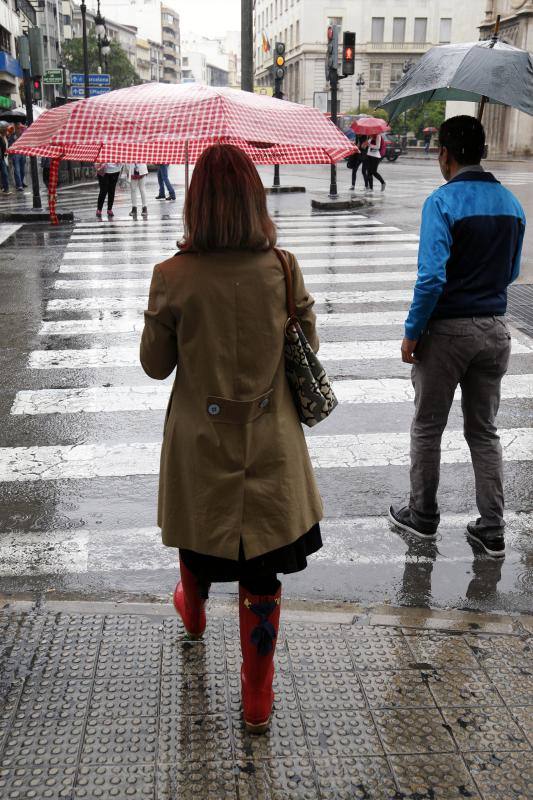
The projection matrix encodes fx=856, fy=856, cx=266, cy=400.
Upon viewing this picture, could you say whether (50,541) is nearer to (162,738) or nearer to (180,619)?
(180,619)

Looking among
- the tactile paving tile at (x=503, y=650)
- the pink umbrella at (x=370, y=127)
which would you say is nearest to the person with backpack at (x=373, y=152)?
the pink umbrella at (x=370, y=127)

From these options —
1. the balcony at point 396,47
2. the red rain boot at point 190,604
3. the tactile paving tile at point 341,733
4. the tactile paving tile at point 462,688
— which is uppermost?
the balcony at point 396,47

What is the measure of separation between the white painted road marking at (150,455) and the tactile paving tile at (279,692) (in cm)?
231

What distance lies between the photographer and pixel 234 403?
8.86ft

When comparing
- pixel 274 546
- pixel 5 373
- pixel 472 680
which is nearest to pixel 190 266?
pixel 274 546

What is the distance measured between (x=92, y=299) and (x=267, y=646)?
8029 mm

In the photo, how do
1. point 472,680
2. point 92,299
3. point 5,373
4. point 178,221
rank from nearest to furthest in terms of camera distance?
point 472,680 → point 5,373 → point 92,299 → point 178,221

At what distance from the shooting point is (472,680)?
319 cm

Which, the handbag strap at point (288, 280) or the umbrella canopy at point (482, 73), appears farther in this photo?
the umbrella canopy at point (482, 73)

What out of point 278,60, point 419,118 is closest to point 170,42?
point 419,118

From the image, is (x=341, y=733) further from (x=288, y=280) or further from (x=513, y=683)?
(x=288, y=280)

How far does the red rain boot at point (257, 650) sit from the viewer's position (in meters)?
2.88

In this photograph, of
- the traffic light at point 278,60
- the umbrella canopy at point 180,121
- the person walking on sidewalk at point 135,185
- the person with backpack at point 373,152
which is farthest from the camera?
the traffic light at point 278,60

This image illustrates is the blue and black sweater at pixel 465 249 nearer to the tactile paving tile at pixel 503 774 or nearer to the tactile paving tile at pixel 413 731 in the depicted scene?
the tactile paving tile at pixel 413 731
